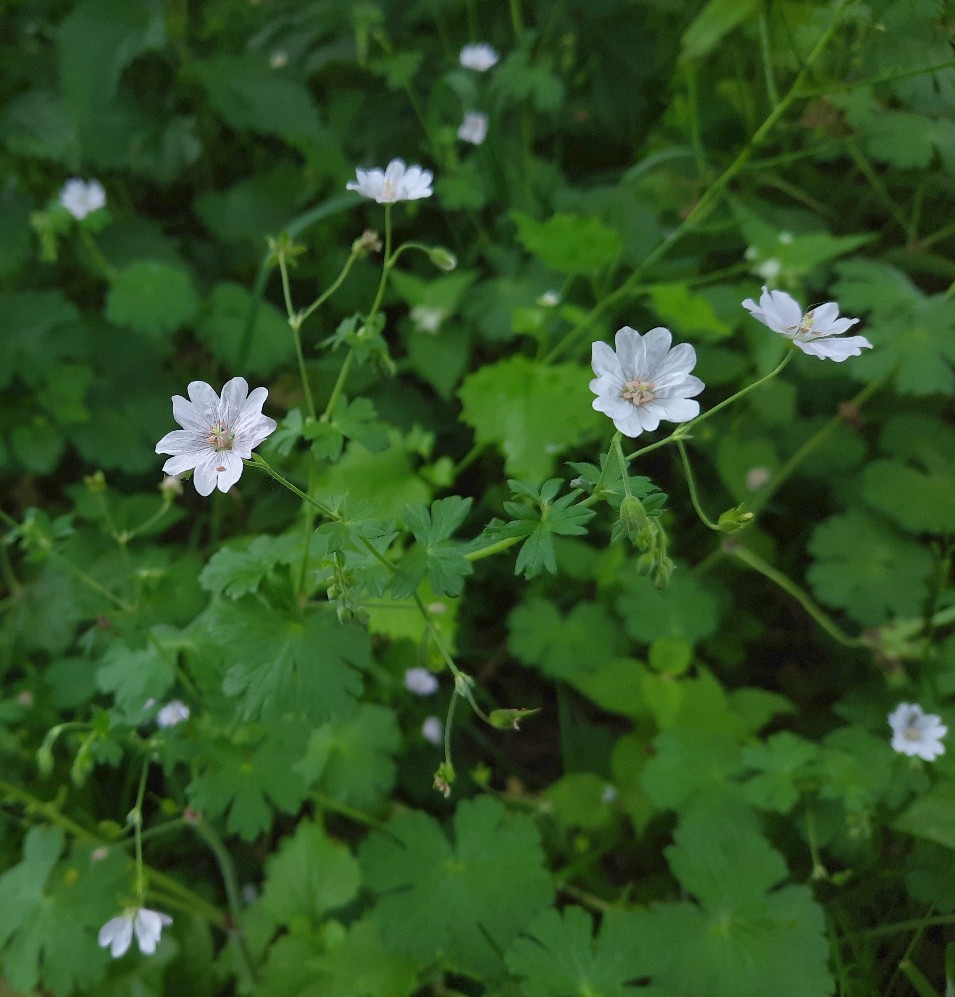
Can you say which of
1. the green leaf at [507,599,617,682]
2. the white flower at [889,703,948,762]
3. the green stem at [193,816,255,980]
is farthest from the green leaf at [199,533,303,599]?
the white flower at [889,703,948,762]

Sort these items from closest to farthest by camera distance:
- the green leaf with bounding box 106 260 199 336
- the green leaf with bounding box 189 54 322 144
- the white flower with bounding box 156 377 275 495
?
the white flower with bounding box 156 377 275 495 < the green leaf with bounding box 106 260 199 336 < the green leaf with bounding box 189 54 322 144

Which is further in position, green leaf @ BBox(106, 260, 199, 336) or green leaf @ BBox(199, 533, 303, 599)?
green leaf @ BBox(106, 260, 199, 336)

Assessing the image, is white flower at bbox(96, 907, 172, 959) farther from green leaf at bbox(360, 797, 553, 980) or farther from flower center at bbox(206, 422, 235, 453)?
flower center at bbox(206, 422, 235, 453)

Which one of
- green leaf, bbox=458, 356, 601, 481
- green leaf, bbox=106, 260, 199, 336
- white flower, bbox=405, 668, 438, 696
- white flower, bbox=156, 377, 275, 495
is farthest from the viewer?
green leaf, bbox=106, 260, 199, 336

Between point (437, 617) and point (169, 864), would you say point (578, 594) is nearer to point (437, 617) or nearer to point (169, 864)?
point (437, 617)

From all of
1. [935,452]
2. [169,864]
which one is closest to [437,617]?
[169,864]

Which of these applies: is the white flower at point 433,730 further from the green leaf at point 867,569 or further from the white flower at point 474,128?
the white flower at point 474,128
